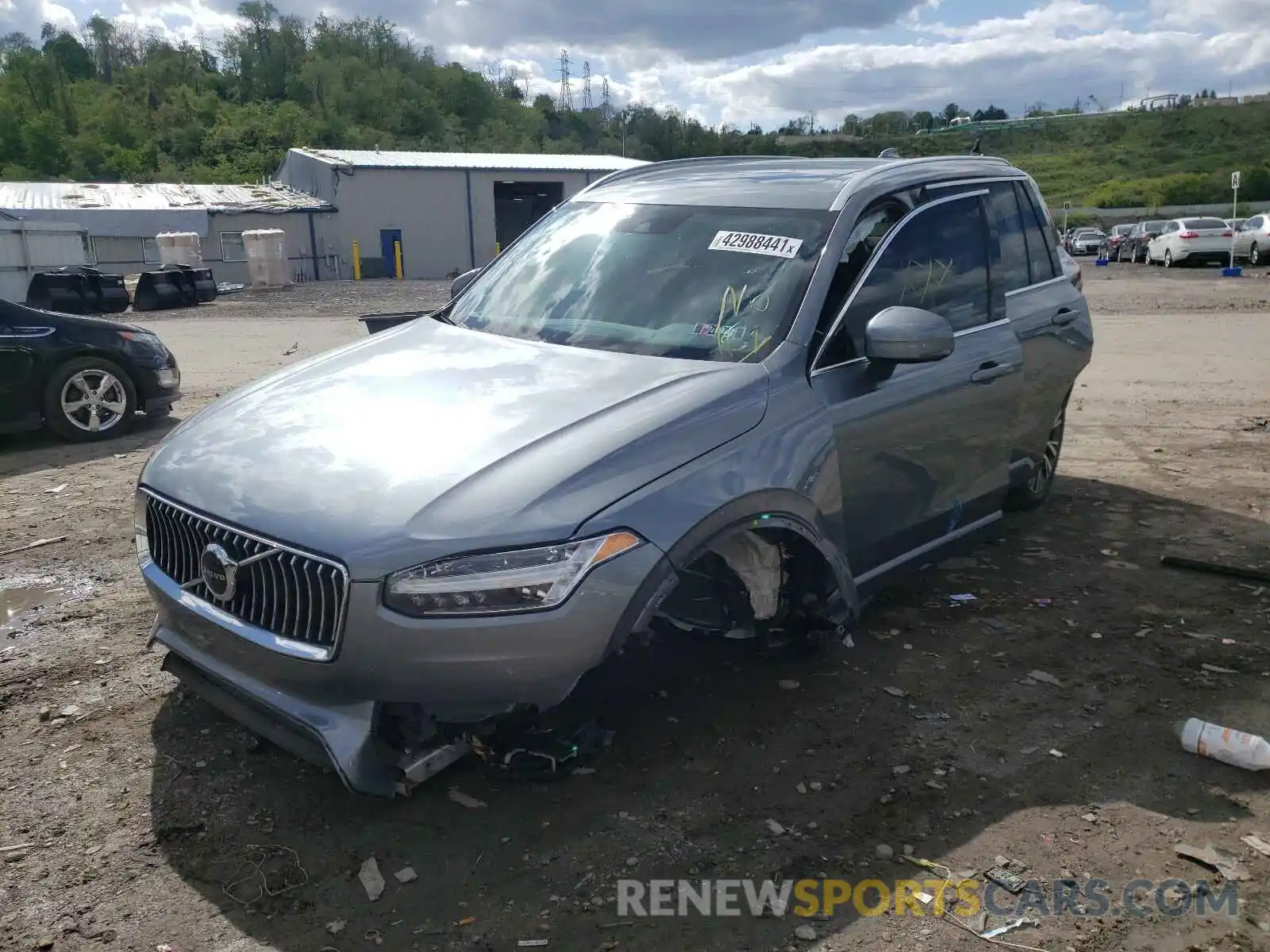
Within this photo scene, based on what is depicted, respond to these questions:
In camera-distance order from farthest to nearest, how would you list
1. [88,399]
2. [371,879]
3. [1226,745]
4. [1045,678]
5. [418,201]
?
1. [418,201]
2. [88,399]
3. [1045,678]
4. [1226,745]
5. [371,879]

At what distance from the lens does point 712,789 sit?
10.9ft

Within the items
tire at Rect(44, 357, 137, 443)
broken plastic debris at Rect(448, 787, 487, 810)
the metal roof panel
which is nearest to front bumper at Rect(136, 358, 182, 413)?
tire at Rect(44, 357, 137, 443)

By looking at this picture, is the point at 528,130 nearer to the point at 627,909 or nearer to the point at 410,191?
the point at 410,191

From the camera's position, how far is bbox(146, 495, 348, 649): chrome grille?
2828mm

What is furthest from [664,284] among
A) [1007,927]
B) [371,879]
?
[1007,927]

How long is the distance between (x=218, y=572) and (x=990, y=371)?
3300mm

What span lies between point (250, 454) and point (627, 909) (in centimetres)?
178

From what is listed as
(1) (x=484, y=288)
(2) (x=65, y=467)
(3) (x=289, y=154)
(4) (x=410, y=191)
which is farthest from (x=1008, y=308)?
(3) (x=289, y=154)

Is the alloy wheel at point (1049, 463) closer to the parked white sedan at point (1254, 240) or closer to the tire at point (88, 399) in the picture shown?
the tire at point (88, 399)

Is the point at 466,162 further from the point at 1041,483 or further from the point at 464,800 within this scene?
the point at 464,800

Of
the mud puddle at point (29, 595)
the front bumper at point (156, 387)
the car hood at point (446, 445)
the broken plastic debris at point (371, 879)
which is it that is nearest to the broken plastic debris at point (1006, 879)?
the car hood at point (446, 445)

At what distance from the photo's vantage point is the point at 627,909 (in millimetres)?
2773

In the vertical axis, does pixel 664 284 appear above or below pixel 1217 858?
above

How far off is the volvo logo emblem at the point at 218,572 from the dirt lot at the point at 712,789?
710mm
